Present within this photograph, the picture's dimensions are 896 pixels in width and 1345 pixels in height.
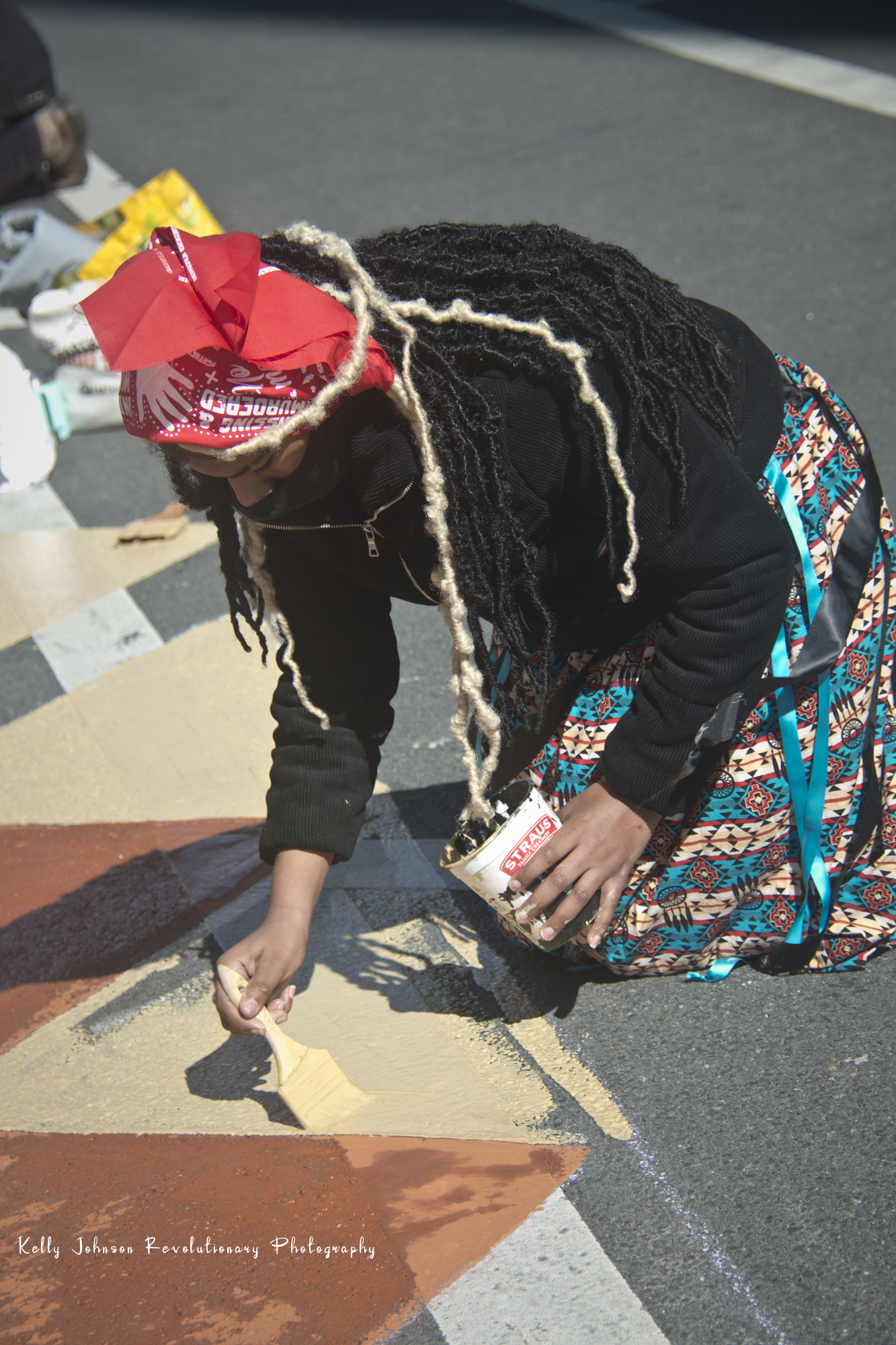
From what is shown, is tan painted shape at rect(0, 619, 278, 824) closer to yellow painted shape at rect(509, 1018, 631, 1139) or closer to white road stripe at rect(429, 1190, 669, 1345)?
yellow painted shape at rect(509, 1018, 631, 1139)

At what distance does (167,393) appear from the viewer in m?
1.31

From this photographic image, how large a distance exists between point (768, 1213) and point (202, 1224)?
81cm

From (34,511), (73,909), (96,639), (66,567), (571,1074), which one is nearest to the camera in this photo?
(571,1074)

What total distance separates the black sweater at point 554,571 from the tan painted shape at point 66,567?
1664 mm

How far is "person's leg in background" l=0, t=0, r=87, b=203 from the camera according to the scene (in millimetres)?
5332

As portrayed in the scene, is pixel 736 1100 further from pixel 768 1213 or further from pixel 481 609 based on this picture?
pixel 481 609

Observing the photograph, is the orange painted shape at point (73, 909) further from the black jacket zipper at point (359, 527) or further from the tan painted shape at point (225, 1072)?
the black jacket zipper at point (359, 527)

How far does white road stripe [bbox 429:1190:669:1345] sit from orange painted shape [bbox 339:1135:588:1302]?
26 millimetres

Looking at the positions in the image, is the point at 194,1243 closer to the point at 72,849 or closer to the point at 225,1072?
the point at 225,1072

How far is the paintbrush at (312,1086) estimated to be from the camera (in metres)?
1.66

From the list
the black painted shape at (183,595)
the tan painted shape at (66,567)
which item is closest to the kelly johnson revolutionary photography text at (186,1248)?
the black painted shape at (183,595)

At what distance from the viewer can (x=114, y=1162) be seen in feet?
5.75

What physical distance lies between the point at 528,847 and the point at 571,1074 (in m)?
0.49

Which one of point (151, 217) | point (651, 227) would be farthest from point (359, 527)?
point (651, 227)
